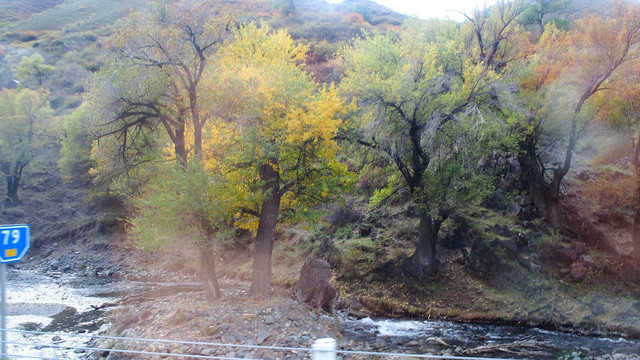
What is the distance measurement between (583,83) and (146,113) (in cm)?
1750

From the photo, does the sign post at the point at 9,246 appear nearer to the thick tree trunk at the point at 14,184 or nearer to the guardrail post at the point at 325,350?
the guardrail post at the point at 325,350

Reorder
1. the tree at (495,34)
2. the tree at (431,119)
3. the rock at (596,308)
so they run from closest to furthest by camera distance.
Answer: the tree at (431,119) < the rock at (596,308) < the tree at (495,34)

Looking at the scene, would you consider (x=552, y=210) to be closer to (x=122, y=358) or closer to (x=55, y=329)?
Answer: (x=122, y=358)

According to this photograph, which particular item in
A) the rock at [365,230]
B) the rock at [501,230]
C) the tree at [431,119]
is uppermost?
the tree at [431,119]

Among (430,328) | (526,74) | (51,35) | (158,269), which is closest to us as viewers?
(430,328)

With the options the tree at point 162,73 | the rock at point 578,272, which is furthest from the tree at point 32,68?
the rock at point 578,272

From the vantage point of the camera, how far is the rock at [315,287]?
17.8 metres

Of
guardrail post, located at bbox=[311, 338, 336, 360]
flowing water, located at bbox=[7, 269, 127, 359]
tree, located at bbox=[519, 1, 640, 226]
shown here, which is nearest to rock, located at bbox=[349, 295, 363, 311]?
flowing water, located at bbox=[7, 269, 127, 359]

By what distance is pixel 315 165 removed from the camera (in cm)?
1652

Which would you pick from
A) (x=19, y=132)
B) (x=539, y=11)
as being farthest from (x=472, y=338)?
(x=19, y=132)

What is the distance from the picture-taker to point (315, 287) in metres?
18.1

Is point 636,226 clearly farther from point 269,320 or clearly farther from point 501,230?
point 269,320

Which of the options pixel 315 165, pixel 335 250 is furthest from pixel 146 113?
pixel 335 250

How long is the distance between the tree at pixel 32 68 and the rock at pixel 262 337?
5678 cm
